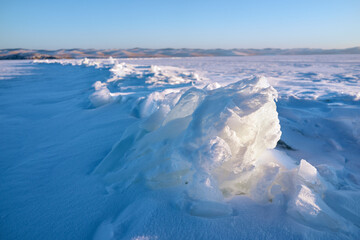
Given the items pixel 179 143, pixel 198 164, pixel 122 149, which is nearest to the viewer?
pixel 198 164

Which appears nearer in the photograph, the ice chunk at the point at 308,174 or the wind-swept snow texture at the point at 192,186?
the wind-swept snow texture at the point at 192,186

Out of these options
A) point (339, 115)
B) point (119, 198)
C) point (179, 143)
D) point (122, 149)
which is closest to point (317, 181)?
point (179, 143)

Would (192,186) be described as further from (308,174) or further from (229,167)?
(308,174)

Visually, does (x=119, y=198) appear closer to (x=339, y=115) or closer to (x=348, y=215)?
(x=348, y=215)

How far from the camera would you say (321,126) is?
243cm

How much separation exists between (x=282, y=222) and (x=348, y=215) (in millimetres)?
308

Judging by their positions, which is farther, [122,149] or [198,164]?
[122,149]

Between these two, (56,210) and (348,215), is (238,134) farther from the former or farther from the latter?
(56,210)

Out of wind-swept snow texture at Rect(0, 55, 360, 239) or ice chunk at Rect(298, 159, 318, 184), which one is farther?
ice chunk at Rect(298, 159, 318, 184)

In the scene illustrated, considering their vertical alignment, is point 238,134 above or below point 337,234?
above

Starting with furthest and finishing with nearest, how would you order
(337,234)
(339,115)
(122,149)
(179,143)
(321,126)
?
(339,115)
(321,126)
(122,149)
(179,143)
(337,234)

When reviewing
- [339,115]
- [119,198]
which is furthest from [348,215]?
[339,115]

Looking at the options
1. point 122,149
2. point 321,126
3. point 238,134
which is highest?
point 238,134

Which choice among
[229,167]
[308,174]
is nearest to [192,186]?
[229,167]
